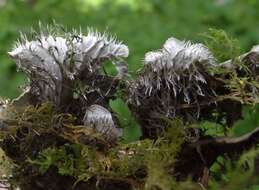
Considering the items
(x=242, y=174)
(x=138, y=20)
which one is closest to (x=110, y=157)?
(x=242, y=174)

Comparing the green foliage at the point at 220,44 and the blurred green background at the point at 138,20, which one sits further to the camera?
the blurred green background at the point at 138,20

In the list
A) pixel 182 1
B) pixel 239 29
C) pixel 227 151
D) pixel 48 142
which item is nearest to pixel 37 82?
pixel 48 142

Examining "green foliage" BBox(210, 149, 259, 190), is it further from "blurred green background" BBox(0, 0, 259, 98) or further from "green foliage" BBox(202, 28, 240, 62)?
"blurred green background" BBox(0, 0, 259, 98)

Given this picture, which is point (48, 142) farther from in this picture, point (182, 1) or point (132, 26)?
point (182, 1)

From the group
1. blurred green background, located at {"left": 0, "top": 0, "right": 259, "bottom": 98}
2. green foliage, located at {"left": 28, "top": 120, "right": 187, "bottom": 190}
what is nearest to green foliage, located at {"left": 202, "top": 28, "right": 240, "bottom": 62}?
green foliage, located at {"left": 28, "top": 120, "right": 187, "bottom": 190}

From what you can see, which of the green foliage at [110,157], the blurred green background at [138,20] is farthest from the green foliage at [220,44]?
the blurred green background at [138,20]

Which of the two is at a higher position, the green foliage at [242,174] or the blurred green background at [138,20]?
the blurred green background at [138,20]

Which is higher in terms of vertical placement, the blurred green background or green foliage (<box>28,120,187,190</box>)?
the blurred green background

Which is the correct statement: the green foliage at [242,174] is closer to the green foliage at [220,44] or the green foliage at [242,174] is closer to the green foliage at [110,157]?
the green foliage at [110,157]

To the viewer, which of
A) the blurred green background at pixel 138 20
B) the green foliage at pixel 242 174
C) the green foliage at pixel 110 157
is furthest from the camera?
the blurred green background at pixel 138 20
